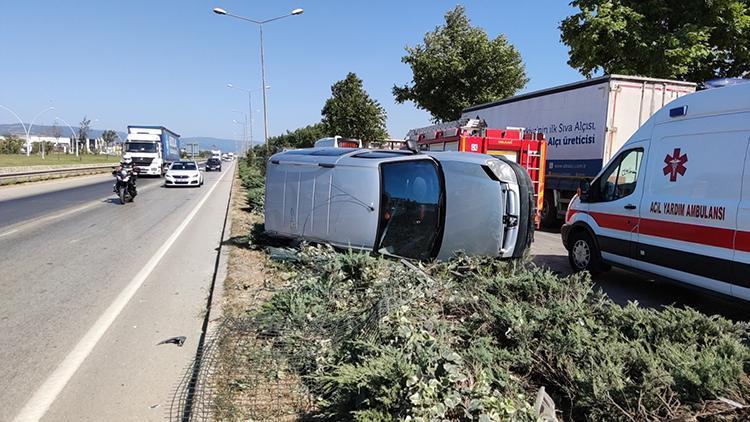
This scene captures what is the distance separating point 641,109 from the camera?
38.4ft

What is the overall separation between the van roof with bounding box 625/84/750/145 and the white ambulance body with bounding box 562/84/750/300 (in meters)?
0.01

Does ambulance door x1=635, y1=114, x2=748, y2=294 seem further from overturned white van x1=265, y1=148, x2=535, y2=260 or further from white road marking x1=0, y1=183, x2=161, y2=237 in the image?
white road marking x1=0, y1=183, x2=161, y2=237

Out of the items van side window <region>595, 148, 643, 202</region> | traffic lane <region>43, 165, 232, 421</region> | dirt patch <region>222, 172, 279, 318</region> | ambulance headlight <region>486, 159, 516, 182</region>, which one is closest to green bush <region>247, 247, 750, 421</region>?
dirt patch <region>222, 172, 279, 318</region>

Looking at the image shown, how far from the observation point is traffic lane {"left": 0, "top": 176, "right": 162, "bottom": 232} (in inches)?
507

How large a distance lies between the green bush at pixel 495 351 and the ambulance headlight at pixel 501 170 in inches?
50.7

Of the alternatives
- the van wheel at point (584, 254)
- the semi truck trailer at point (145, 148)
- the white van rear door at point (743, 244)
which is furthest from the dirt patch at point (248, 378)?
the semi truck trailer at point (145, 148)

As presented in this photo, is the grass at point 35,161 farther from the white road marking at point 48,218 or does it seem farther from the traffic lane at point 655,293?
the traffic lane at point 655,293

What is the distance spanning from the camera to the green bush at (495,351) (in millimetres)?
2666

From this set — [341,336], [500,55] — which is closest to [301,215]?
[341,336]

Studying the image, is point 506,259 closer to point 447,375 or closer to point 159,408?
point 447,375

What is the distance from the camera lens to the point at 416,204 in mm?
6086

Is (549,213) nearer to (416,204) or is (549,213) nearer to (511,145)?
(511,145)

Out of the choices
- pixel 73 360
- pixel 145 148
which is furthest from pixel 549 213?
pixel 145 148

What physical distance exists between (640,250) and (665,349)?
3663mm
